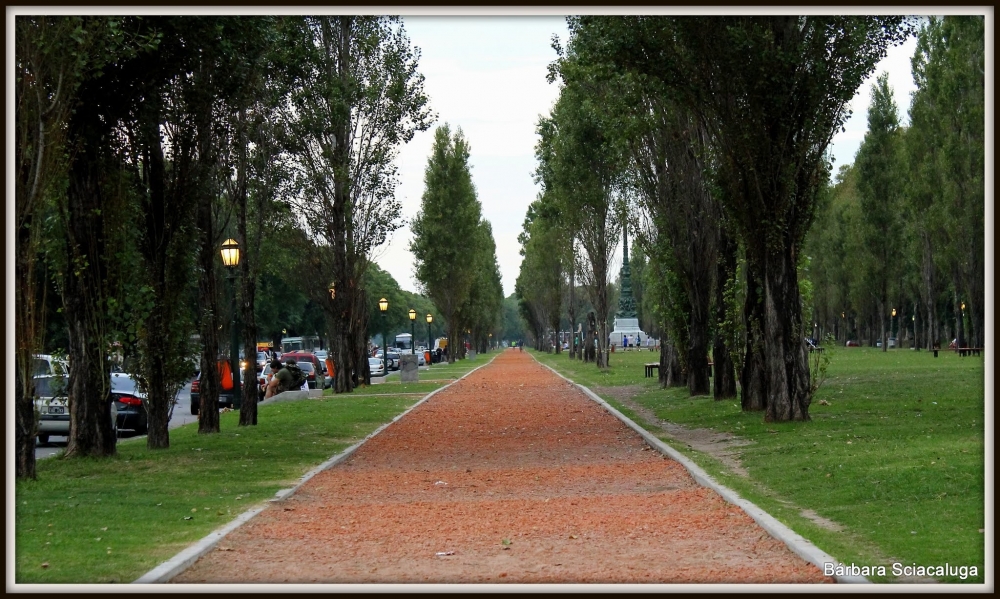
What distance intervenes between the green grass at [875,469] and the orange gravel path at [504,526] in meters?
0.74

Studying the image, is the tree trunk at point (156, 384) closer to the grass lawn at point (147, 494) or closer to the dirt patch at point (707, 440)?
the grass lawn at point (147, 494)

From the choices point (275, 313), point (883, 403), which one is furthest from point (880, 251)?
point (883, 403)

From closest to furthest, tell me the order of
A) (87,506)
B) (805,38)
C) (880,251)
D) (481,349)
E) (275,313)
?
(87,506), (805,38), (880,251), (275,313), (481,349)

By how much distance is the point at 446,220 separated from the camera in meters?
67.4

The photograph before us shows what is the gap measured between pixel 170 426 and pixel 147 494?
15.2 meters

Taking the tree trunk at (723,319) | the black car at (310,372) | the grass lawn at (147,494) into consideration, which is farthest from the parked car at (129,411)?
the black car at (310,372)

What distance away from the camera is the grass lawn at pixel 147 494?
8.60 metres

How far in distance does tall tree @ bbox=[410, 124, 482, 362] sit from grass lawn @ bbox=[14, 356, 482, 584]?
1732 inches

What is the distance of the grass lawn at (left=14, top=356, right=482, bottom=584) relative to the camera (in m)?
8.60

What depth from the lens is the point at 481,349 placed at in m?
144

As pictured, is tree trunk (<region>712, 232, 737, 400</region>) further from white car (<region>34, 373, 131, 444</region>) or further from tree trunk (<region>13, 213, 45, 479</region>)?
tree trunk (<region>13, 213, 45, 479</region>)

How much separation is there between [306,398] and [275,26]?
52.7ft

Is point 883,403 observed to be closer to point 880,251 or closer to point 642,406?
point 642,406

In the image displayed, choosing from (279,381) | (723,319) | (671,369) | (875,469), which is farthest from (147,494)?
(671,369)
